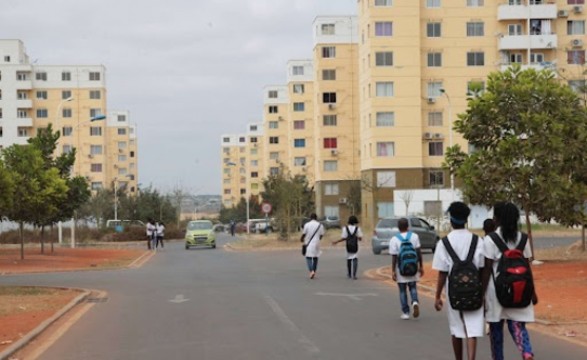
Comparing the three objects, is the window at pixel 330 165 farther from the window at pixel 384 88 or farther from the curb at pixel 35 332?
the curb at pixel 35 332

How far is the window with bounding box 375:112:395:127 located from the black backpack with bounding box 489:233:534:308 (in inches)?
2615

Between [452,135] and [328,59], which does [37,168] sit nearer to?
[452,135]

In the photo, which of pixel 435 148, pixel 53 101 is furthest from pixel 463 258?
pixel 53 101

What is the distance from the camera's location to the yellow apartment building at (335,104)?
9594cm

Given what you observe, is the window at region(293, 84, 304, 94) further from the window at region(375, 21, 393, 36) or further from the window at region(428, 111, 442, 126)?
the window at region(375, 21, 393, 36)

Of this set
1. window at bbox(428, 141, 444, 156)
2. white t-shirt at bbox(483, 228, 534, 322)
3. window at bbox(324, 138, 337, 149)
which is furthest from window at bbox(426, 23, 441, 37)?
white t-shirt at bbox(483, 228, 534, 322)

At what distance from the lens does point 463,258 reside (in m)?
8.67

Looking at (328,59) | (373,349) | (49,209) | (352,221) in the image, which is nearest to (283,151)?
(328,59)

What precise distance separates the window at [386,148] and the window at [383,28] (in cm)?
906

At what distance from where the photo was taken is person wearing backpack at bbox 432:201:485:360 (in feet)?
27.9

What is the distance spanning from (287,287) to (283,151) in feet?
378

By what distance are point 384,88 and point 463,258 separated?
66.4 meters

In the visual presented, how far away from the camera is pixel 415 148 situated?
245 ft

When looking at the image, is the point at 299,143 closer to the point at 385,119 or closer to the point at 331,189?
the point at 331,189
